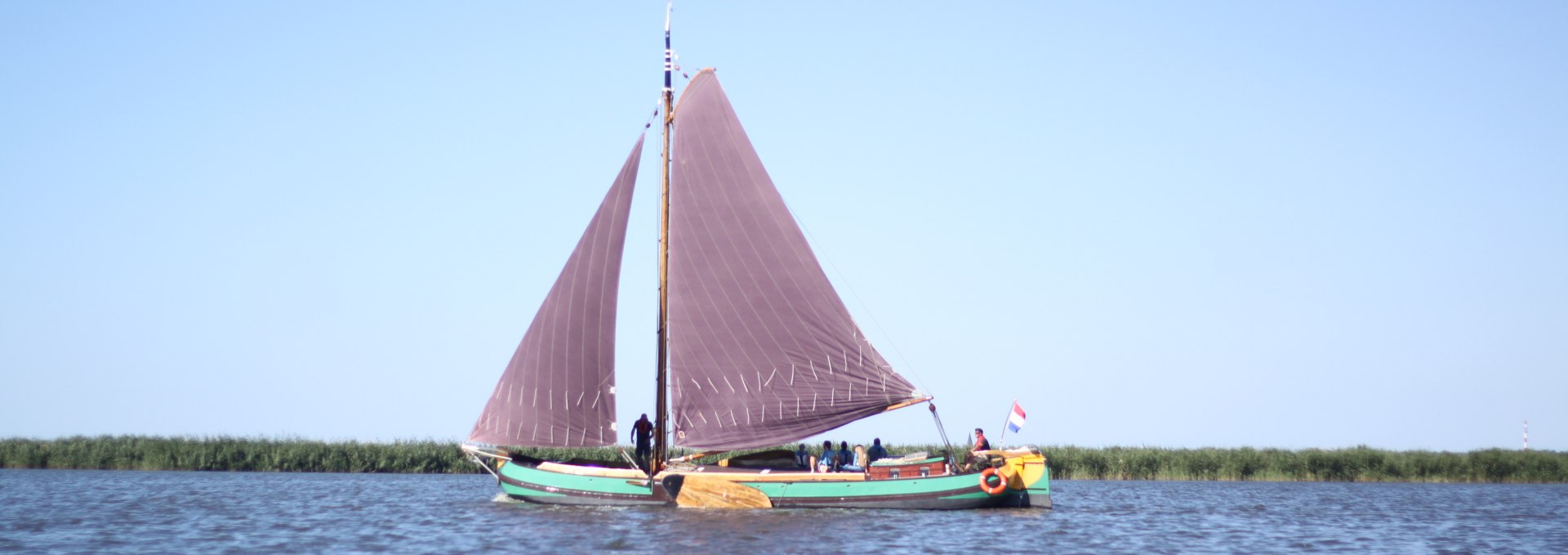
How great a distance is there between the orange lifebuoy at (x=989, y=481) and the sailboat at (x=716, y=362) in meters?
0.03

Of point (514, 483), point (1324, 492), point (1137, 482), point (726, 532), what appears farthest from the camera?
point (1137, 482)

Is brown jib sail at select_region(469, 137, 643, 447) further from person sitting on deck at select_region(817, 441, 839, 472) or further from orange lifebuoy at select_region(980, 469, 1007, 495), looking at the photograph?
orange lifebuoy at select_region(980, 469, 1007, 495)

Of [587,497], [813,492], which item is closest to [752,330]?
[813,492]

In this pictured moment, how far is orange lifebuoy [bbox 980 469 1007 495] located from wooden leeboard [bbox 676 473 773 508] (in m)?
4.85

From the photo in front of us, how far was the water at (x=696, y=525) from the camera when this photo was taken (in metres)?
25.0

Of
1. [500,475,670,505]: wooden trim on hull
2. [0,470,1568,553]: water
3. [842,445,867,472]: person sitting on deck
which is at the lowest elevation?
[0,470,1568,553]: water

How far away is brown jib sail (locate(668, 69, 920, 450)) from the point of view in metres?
30.6

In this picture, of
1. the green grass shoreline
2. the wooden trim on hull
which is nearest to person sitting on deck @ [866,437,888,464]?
the wooden trim on hull

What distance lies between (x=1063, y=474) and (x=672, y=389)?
28.8 m

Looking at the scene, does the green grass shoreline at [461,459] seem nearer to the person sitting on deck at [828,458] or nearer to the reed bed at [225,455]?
the reed bed at [225,455]

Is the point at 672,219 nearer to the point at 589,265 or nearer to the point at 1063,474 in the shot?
the point at 589,265

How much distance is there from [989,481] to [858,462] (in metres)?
3.16

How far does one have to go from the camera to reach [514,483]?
32812mm

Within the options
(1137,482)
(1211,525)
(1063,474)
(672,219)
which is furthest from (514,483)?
(1137,482)
